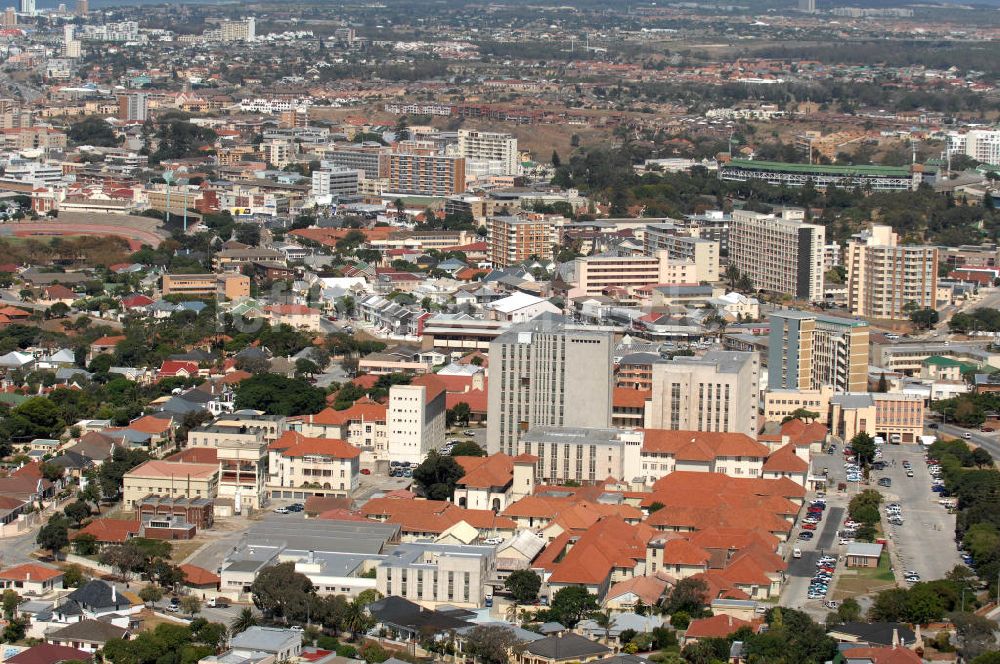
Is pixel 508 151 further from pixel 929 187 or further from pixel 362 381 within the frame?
pixel 362 381

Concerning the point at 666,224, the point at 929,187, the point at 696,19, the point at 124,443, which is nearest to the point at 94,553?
the point at 124,443

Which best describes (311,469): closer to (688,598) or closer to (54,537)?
(54,537)

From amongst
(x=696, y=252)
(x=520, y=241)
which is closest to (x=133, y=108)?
(x=520, y=241)

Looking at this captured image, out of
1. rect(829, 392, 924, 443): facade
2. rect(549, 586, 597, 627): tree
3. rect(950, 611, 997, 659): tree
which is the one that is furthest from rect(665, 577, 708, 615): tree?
rect(829, 392, 924, 443): facade

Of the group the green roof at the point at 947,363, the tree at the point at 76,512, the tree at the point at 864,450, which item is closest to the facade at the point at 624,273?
the green roof at the point at 947,363

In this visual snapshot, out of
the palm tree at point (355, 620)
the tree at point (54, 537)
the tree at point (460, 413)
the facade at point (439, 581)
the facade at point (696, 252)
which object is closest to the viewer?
the palm tree at point (355, 620)

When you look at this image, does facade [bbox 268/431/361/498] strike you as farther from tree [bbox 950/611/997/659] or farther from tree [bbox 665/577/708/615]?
tree [bbox 950/611/997/659]

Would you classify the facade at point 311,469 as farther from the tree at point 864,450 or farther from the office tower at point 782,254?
the office tower at point 782,254

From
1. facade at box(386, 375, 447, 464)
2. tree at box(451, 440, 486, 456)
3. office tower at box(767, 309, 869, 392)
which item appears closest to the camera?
tree at box(451, 440, 486, 456)

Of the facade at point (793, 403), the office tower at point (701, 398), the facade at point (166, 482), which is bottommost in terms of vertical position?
the facade at point (166, 482)
